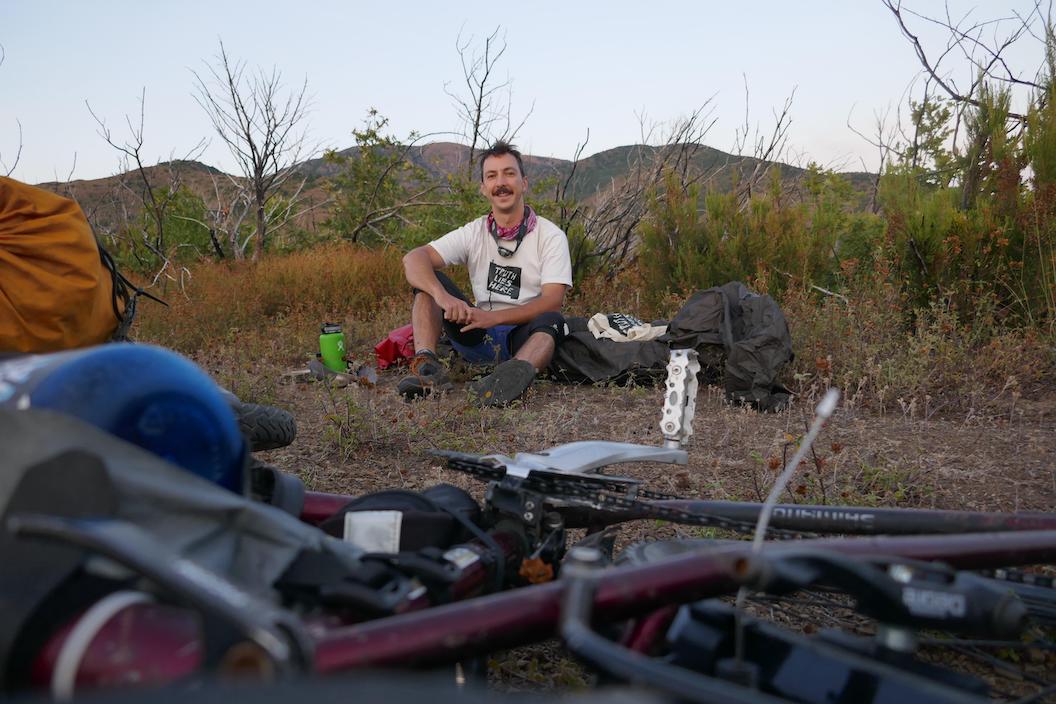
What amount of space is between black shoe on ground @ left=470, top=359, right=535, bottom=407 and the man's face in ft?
4.60

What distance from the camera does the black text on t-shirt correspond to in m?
5.95

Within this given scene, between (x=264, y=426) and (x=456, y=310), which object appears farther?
(x=456, y=310)

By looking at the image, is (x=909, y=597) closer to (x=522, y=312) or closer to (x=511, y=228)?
(x=522, y=312)

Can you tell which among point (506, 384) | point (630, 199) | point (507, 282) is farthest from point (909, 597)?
point (630, 199)

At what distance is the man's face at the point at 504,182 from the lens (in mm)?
5793

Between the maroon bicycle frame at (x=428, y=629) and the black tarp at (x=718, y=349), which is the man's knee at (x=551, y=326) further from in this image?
the maroon bicycle frame at (x=428, y=629)

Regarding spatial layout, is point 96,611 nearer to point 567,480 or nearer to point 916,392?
point 567,480

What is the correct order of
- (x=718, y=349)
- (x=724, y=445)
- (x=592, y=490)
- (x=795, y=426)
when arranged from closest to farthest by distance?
1. (x=592, y=490)
2. (x=724, y=445)
3. (x=795, y=426)
4. (x=718, y=349)

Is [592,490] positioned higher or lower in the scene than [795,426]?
higher

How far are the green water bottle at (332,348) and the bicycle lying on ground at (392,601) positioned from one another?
177 inches

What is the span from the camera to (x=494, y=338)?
18.9 feet

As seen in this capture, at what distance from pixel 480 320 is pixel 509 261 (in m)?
0.67

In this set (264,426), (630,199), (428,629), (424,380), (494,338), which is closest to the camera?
(428,629)

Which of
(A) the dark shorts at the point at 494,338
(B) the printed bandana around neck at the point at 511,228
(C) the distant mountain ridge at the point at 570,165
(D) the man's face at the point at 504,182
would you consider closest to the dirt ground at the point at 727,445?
(A) the dark shorts at the point at 494,338
